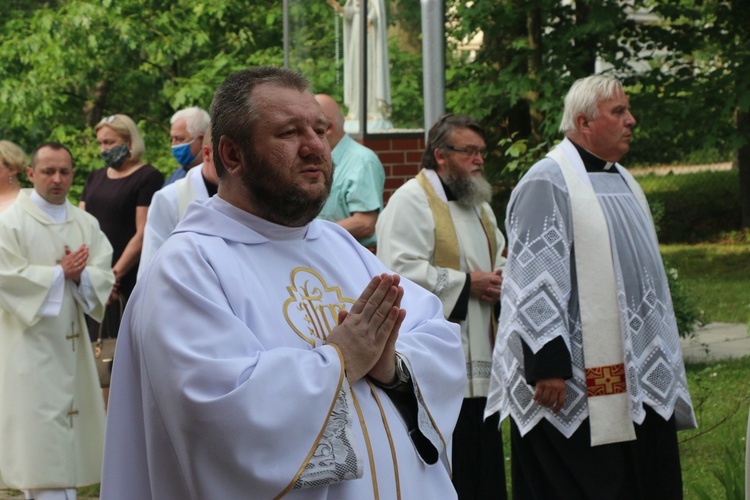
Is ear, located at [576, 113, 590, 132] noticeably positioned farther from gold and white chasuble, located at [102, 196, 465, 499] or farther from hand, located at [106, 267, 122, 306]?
hand, located at [106, 267, 122, 306]

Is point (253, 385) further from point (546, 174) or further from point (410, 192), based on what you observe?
point (410, 192)

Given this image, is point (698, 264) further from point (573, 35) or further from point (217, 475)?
point (217, 475)

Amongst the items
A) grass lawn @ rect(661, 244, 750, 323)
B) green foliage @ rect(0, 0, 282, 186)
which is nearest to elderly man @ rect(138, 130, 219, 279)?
grass lawn @ rect(661, 244, 750, 323)

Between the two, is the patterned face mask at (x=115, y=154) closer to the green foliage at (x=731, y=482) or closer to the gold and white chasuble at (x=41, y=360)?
the gold and white chasuble at (x=41, y=360)

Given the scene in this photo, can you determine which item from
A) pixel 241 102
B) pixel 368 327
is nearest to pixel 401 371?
pixel 368 327

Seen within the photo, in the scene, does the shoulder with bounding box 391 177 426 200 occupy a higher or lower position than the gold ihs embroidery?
lower

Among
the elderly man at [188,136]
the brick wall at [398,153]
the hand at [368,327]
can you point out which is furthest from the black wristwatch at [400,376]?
the brick wall at [398,153]

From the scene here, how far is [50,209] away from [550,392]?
11.3 feet

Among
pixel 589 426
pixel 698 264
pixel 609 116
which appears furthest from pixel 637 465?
pixel 698 264

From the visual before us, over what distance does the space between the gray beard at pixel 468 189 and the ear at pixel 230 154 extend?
9.70 feet

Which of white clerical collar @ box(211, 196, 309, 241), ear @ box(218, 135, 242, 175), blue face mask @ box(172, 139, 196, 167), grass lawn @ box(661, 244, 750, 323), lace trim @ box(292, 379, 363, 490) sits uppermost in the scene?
ear @ box(218, 135, 242, 175)

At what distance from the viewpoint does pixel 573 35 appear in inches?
504

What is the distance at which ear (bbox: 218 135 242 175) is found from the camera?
2992mm

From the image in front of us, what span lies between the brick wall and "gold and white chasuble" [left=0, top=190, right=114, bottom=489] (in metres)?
2.25
